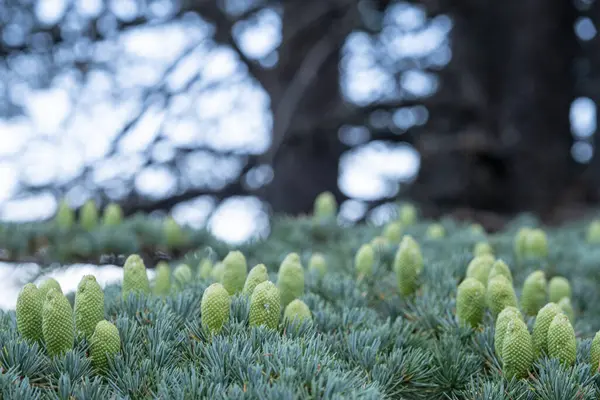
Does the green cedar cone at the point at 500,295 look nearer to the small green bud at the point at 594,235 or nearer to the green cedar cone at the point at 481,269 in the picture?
the green cedar cone at the point at 481,269

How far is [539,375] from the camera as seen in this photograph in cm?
102

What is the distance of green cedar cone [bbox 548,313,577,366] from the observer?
40.2 inches

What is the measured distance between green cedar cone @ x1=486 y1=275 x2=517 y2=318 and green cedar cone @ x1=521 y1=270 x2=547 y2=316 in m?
0.16

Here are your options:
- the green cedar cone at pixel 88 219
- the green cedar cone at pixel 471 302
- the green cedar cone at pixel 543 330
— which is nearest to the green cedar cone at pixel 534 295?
the green cedar cone at pixel 471 302

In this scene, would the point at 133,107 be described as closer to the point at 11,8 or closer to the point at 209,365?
the point at 11,8

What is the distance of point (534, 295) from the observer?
136 centimetres

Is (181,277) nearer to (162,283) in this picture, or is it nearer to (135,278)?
(162,283)

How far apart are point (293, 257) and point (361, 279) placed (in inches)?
11.5

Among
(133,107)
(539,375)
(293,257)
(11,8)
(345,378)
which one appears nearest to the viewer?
(345,378)

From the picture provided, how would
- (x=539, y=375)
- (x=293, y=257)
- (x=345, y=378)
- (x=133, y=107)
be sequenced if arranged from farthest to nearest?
(x=133, y=107)
(x=293, y=257)
(x=539, y=375)
(x=345, y=378)

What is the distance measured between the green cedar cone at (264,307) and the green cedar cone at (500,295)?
0.43 m

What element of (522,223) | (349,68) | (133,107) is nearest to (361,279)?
(522,223)

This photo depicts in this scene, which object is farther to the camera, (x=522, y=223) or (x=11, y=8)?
(x=11, y=8)

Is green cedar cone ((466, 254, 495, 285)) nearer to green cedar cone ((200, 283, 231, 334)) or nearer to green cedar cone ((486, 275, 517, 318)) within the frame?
green cedar cone ((486, 275, 517, 318))
